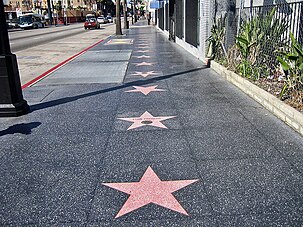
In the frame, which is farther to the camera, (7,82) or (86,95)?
(86,95)

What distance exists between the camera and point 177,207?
10.6 ft

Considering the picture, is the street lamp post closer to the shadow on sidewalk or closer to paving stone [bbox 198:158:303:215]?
the shadow on sidewalk

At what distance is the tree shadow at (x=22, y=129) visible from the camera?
549 cm

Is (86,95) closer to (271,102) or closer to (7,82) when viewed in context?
(7,82)

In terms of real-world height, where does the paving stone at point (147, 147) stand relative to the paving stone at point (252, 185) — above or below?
above

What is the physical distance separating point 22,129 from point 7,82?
1.13 metres

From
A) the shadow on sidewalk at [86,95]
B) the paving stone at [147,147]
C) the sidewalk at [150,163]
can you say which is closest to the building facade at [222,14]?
the sidewalk at [150,163]

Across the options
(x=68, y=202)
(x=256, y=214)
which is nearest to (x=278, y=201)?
(x=256, y=214)

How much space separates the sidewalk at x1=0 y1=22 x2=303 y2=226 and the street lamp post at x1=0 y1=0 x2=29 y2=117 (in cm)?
26

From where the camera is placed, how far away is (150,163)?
13.8 ft

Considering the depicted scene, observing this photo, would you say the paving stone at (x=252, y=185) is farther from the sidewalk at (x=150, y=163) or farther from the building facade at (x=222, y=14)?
the building facade at (x=222, y=14)

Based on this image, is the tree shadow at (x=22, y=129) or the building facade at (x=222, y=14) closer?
the tree shadow at (x=22, y=129)

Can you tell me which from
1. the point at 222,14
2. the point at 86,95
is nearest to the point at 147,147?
the point at 86,95

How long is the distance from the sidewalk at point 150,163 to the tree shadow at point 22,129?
0.07ft
